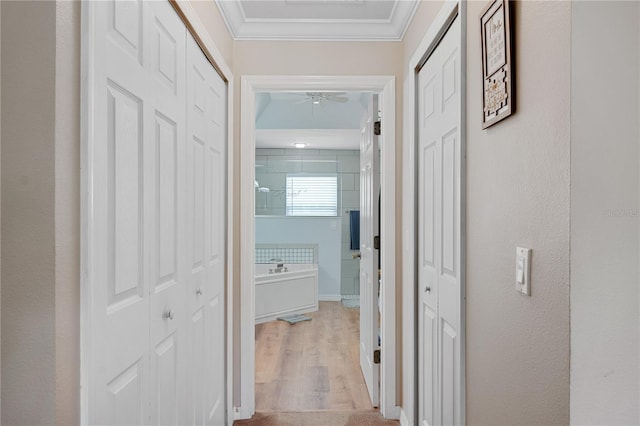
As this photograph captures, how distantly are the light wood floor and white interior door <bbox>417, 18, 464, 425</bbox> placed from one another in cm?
86

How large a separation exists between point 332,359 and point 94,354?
111 inches

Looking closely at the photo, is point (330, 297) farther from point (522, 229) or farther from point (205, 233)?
point (522, 229)

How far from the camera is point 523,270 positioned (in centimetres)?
102

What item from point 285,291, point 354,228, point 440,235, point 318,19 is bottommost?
point 285,291

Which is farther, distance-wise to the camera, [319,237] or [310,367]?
[319,237]

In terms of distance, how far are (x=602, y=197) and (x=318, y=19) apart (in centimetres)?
198

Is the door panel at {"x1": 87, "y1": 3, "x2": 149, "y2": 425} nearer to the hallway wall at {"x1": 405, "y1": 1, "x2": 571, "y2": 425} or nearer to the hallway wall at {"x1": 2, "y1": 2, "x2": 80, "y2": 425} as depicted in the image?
the hallway wall at {"x1": 2, "y1": 2, "x2": 80, "y2": 425}

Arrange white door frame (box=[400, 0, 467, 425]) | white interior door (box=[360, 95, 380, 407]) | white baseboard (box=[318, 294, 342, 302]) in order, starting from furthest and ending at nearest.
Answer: white baseboard (box=[318, 294, 342, 302]) → white interior door (box=[360, 95, 380, 407]) → white door frame (box=[400, 0, 467, 425])

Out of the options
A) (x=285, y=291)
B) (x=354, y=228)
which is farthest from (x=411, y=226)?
(x=354, y=228)

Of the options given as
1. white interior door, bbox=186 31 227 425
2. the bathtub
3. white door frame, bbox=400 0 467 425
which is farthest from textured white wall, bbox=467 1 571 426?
the bathtub

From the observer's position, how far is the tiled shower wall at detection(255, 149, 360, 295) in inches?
256

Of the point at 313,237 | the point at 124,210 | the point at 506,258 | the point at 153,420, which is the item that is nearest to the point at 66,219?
the point at 124,210

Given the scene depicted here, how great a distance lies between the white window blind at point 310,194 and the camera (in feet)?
21.4

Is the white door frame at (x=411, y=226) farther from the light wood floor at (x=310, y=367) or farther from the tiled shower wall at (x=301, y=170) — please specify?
the tiled shower wall at (x=301, y=170)
